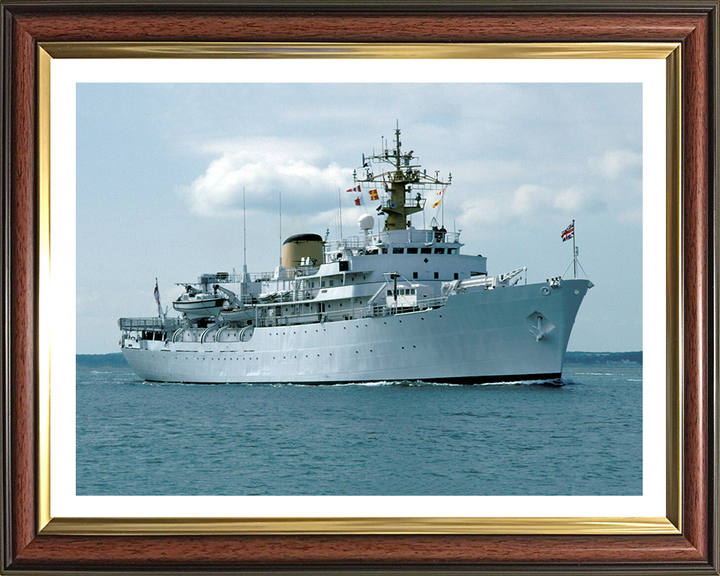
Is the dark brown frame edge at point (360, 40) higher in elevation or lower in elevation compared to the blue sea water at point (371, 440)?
higher

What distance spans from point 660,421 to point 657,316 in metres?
0.63

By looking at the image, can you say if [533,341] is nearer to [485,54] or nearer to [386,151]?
[386,151]

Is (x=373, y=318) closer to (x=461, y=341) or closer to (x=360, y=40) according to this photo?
(x=461, y=341)

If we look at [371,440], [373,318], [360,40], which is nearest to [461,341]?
[373,318]

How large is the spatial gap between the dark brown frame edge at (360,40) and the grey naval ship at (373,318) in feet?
46.0

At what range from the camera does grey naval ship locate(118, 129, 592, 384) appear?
859 inches

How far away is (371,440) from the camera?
13953mm

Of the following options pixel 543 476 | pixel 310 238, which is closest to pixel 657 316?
pixel 543 476

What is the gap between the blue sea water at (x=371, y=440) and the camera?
8.70m

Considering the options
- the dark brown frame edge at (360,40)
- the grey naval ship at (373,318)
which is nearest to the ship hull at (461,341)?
the grey naval ship at (373,318)

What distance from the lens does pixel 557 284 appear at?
21.6 meters

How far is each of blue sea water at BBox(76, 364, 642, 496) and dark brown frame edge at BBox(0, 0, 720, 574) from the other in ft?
1.31

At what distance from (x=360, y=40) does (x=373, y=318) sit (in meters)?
19.2

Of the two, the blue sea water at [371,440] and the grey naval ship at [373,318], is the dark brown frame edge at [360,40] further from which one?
the grey naval ship at [373,318]
